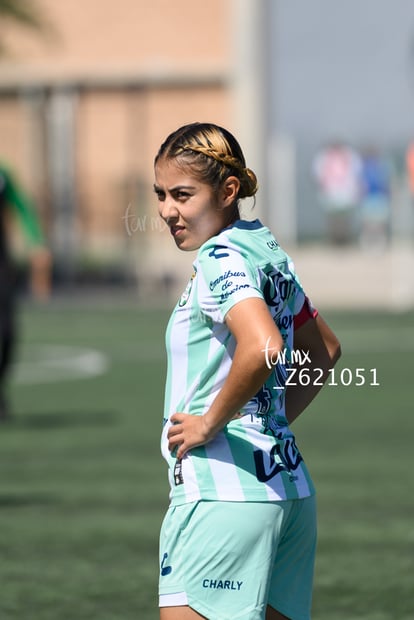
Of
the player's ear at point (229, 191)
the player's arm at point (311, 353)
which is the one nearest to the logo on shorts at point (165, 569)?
the player's arm at point (311, 353)

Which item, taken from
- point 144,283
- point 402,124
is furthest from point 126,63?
point 144,283

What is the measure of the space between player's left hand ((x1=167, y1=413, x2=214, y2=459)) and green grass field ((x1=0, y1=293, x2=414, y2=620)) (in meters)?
2.36

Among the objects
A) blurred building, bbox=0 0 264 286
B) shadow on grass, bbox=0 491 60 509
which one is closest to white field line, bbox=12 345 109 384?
shadow on grass, bbox=0 491 60 509

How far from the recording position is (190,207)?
3.80m

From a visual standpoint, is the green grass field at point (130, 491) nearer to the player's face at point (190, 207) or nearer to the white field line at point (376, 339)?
the white field line at point (376, 339)

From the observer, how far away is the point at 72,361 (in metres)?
20.2

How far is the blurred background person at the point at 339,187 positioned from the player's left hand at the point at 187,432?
40468mm

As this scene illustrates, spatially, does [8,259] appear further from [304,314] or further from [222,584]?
[222,584]

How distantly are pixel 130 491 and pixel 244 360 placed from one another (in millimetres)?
6313

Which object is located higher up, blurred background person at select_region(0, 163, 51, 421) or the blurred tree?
the blurred tree

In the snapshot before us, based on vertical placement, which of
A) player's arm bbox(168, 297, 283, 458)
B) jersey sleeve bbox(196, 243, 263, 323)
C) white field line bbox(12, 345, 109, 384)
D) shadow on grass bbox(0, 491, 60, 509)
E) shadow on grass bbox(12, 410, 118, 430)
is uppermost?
jersey sleeve bbox(196, 243, 263, 323)

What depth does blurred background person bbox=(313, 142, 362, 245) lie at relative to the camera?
44.3 metres

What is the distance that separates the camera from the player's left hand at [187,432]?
371 centimetres

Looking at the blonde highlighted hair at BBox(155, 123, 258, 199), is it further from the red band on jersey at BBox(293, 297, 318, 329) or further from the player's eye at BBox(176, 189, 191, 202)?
the red band on jersey at BBox(293, 297, 318, 329)
